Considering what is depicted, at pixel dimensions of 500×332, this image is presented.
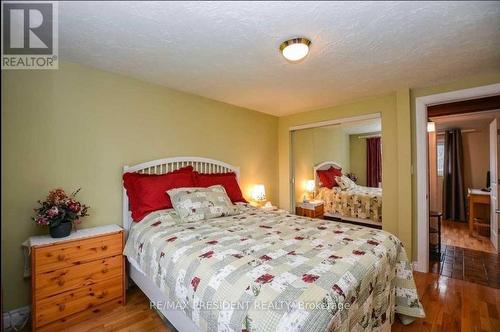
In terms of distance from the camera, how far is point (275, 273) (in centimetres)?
132

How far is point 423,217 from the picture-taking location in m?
2.89

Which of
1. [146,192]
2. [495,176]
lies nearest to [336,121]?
[495,176]

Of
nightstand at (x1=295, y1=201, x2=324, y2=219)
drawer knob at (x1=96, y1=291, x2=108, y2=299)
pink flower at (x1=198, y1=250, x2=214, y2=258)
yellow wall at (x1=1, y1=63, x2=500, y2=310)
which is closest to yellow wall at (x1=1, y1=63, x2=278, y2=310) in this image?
yellow wall at (x1=1, y1=63, x2=500, y2=310)

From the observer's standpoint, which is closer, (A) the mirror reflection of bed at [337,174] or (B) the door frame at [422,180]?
(B) the door frame at [422,180]

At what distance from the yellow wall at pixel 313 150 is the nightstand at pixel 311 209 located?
155mm

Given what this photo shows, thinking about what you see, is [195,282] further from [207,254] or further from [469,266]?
[469,266]

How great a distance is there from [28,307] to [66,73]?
2.07 meters

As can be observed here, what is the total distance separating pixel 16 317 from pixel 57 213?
0.94 meters

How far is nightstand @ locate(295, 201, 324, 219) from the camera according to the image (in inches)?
168

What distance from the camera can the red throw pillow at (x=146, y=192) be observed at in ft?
7.78

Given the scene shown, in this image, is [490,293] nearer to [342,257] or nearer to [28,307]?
[342,257]

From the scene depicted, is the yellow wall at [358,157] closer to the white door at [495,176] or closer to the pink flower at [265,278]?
the white door at [495,176]

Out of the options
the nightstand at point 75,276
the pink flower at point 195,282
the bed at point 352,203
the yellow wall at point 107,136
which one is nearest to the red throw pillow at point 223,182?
the yellow wall at point 107,136
